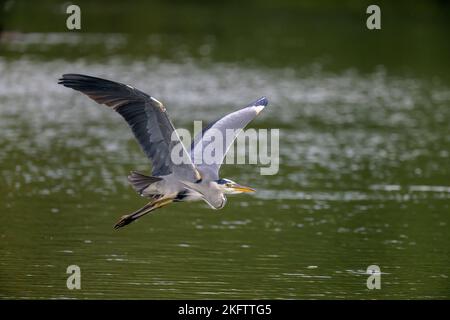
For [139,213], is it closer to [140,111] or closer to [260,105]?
[140,111]

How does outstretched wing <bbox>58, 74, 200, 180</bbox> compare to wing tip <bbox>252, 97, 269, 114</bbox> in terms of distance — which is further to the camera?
wing tip <bbox>252, 97, 269, 114</bbox>

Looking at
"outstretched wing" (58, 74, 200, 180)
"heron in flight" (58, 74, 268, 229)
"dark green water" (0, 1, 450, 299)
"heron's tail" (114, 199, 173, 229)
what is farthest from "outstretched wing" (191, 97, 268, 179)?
"dark green water" (0, 1, 450, 299)

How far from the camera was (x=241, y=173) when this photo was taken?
24766 millimetres

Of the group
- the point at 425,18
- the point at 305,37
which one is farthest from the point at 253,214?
the point at 425,18

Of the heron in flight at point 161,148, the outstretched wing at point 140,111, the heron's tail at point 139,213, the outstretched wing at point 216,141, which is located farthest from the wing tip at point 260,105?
the heron's tail at point 139,213

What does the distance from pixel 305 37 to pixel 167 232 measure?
42062 millimetres

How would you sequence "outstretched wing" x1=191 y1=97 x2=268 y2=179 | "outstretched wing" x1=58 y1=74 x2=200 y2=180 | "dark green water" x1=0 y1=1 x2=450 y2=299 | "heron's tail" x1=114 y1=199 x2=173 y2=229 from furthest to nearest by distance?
"dark green water" x1=0 y1=1 x2=450 y2=299, "outstretched wing" x1=191 y1=97 x2=268 y2=179, "heron's tail" x1=114 y1=199 x2=173 y2=229, "outstretched wing" x1=58 y1=74 x2=200 y2=180

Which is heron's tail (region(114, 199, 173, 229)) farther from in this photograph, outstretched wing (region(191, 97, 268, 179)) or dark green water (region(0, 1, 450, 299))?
dark green water (region(0, 1, 450, 299))

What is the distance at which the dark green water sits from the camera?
15.5 metres

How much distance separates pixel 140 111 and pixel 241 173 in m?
11.1

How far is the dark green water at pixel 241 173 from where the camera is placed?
15531 millimetres

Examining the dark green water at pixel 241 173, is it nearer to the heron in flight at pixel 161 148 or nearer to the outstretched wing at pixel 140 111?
the heron in flight at pixel 161 148

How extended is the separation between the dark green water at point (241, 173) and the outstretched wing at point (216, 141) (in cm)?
156

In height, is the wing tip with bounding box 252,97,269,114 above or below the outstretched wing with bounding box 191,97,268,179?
above
